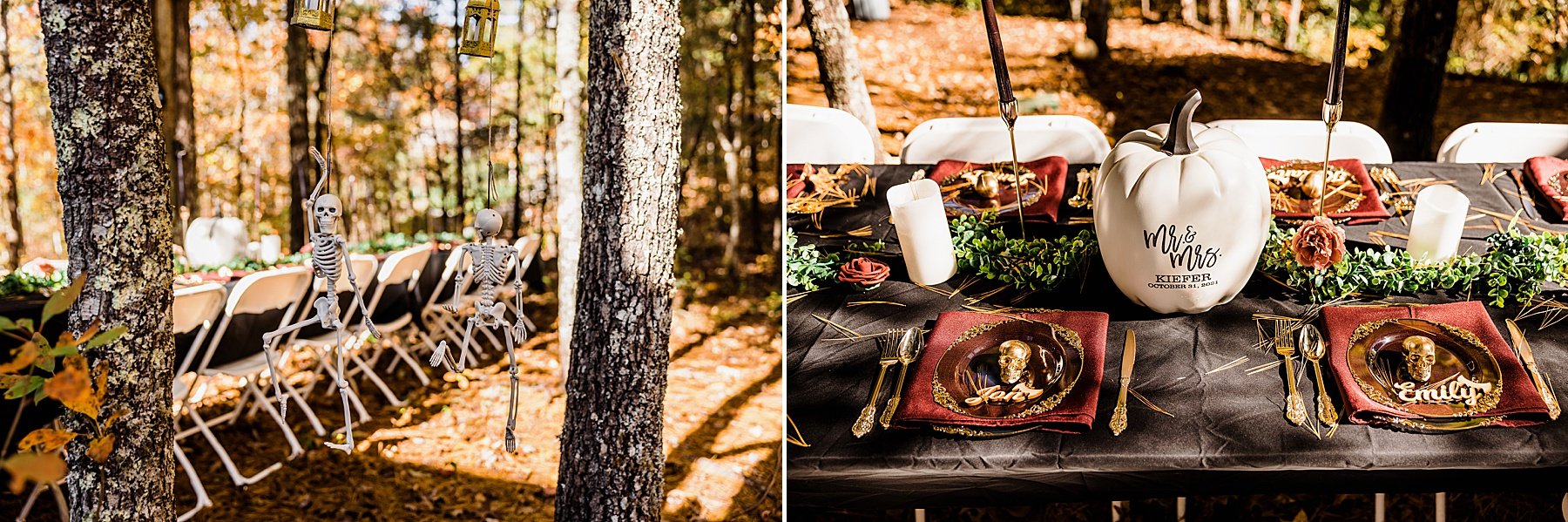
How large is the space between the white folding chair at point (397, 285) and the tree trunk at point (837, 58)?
229 cm

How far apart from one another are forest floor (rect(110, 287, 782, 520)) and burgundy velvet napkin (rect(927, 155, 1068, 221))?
1.83 meters

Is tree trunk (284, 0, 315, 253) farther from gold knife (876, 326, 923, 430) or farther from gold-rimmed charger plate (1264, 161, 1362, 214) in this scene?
gold-rimmed charger plate (1264, 161, 1362, 214)

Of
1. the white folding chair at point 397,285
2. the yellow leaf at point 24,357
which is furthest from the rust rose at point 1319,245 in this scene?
the white folding chair at point 397,285

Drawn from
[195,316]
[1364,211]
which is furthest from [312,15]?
[195,316]

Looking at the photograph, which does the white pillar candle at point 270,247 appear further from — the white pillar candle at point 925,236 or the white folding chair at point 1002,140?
the white pillar candle at point 925,236

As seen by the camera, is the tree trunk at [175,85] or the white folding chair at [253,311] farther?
the tree trunk at [175,85]

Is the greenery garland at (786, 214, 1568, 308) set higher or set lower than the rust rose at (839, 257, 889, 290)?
higher

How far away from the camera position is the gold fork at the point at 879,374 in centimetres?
119

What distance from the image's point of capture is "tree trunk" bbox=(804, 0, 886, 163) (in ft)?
9.11

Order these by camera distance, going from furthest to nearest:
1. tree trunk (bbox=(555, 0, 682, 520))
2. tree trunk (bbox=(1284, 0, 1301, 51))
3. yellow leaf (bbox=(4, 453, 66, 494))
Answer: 1. tree trunk (bbox=(1284, 0, 1301, 51))
2. tree trunk (bbox=(555, 0, 682, 520))
3. yellow leaf (bbox=(4, 453, 66, 494))

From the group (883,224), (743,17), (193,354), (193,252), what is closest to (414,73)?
(743,17)

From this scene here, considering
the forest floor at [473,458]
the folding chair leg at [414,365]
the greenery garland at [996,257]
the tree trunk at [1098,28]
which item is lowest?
the forest floor at [473,458]

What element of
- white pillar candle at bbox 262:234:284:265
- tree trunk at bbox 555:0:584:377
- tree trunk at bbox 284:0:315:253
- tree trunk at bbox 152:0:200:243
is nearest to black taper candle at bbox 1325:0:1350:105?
tree trunk at bbox 555:0:584:377

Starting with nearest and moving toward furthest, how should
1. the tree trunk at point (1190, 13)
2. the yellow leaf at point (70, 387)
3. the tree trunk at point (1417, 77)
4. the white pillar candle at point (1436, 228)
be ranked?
the yellow leaf at point (70, 387) → the white pillar candle at point (1436, 228) → the tree trunk at point (1417, 77) → the tree trunk at point (1190, 13)
